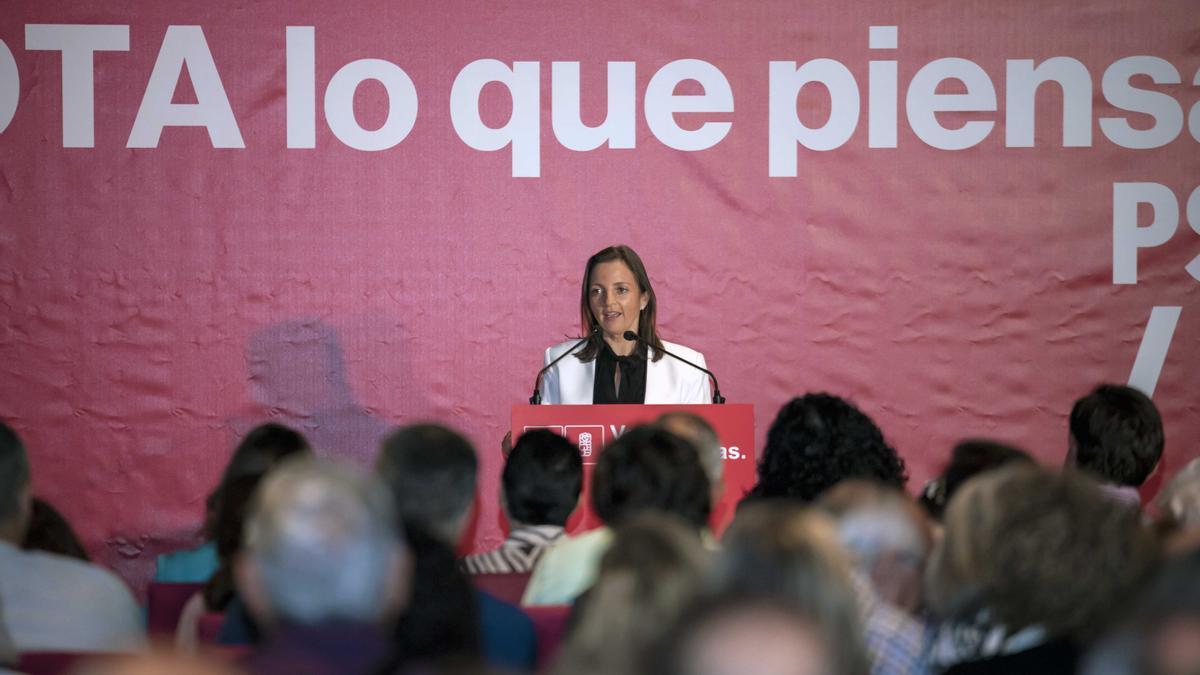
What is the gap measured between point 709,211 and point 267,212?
78.5 inches

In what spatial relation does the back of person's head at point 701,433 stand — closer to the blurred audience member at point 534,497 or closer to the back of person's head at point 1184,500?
the blurred audience member at point 534,497

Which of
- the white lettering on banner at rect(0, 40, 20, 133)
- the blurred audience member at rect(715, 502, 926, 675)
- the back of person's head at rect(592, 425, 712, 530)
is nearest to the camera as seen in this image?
the blurred audience member at rect(715, 502, 926, 675)

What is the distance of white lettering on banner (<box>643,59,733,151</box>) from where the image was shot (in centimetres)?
569

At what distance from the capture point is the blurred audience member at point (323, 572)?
5.35ft

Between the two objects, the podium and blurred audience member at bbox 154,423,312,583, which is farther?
the podium

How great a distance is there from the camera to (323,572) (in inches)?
64.4

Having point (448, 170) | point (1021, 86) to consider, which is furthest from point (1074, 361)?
point (448, 170)

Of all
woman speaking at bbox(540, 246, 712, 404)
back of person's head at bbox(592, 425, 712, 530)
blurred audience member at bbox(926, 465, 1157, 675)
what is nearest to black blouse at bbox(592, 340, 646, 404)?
woman speaking at bbox(540, 246, 712, 404)

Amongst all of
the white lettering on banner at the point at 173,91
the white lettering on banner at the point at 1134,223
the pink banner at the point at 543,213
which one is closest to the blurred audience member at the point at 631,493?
the pink banner at the point at 543,213

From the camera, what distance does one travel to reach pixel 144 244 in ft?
18.6

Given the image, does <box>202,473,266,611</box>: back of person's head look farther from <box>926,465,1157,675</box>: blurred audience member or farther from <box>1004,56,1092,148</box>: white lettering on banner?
<box>1004,56,1092,148</box>: white lettering on banner

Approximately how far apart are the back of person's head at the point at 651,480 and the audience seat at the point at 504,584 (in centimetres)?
25

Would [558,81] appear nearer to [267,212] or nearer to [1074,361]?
[267,212]

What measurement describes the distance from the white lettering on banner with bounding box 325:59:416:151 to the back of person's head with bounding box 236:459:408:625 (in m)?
4.15
